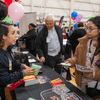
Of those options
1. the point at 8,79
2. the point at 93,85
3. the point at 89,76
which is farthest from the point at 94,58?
the point at 8,79

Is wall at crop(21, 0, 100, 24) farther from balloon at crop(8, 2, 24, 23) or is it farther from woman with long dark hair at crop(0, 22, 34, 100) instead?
woman with long dark hair at crop(0, 22, 34, 100)

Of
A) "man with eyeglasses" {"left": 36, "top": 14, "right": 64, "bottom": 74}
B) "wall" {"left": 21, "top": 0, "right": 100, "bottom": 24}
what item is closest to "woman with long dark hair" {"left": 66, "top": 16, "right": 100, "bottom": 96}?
"man with eyeglasses" {"left": 36, "top": 14, "right": 64, "bottom": 74}

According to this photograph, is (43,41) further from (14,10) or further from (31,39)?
(31,39)

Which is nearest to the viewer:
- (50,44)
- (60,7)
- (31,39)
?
(50,44)

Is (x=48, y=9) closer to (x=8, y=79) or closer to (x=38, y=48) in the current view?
(x=38, y=48)

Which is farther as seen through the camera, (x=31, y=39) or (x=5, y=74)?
(x=31, y=39)

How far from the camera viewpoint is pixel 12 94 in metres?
1.21

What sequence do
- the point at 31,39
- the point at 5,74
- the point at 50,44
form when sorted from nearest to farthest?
the point at 5,74, the point at 50,44, the point at 31,39

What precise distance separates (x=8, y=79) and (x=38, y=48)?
3.62 ft

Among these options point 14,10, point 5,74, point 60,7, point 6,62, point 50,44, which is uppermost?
point 60,7

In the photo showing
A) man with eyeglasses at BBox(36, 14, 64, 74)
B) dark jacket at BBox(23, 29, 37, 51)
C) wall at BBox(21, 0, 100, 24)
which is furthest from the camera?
wall at BBox(21, 0, 100, 24)

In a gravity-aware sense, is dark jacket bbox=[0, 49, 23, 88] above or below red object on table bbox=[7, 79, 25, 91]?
above

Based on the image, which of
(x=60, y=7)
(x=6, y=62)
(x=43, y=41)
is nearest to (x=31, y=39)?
(x=43, y=41)

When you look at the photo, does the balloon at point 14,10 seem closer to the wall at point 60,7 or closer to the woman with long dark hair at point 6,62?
the woman with long dark hair at point 6,62
